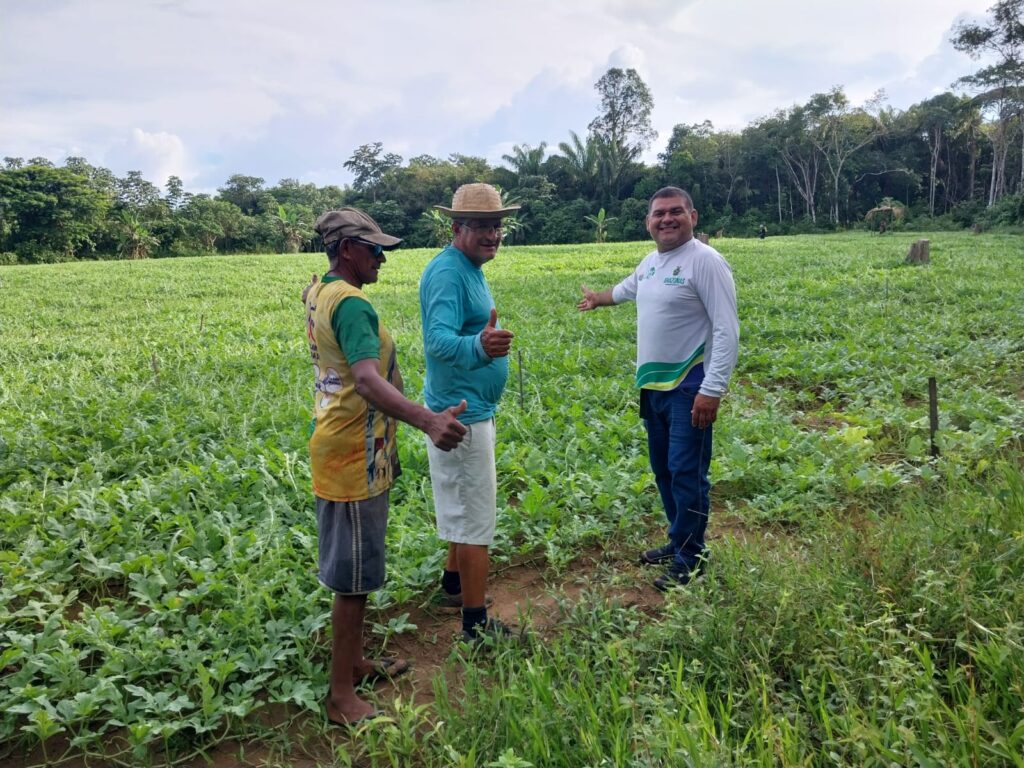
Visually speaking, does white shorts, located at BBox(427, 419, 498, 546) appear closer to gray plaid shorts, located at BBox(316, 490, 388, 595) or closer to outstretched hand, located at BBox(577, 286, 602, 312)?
gray plaid shorts, located at BBox(316, 490, 388, 595)

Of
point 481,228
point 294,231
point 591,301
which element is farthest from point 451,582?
point 294,231

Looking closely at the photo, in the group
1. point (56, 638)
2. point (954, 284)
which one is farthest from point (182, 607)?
point (954, 284)

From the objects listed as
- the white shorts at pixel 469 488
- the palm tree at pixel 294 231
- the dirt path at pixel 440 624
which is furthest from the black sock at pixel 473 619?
the palm tree at pixel 294 231

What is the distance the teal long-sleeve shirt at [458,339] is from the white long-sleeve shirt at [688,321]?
849 millimetres

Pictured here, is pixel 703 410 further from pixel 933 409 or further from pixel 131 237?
pixel 131 237

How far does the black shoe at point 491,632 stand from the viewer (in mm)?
2797

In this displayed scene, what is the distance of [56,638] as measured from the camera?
9.20 feet

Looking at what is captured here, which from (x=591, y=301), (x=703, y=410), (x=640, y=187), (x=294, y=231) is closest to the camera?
(x=703, y=410)

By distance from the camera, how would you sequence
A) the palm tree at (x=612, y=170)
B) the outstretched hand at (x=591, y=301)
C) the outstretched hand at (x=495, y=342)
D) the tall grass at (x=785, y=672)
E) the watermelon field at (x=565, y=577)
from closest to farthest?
the tall grass at (x=785, y=672)
the watermelon field at (x=565, y=577)
the outstretched hand at (x=495, y=342)
the outstretched hand at (x=591, y=301)
the palm tree at (x=612, y=170)

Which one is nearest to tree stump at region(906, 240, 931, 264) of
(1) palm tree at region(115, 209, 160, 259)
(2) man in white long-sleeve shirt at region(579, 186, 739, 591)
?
(2) man in white long-sleeve shirt at region(579, 186, 739, 591)

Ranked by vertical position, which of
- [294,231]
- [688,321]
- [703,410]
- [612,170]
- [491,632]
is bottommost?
[491,632]

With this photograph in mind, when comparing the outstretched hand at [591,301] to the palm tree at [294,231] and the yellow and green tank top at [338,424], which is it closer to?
the yellow and green tank top at [338,424]

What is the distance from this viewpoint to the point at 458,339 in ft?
8.47

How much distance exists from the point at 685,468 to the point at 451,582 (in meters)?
1.23
